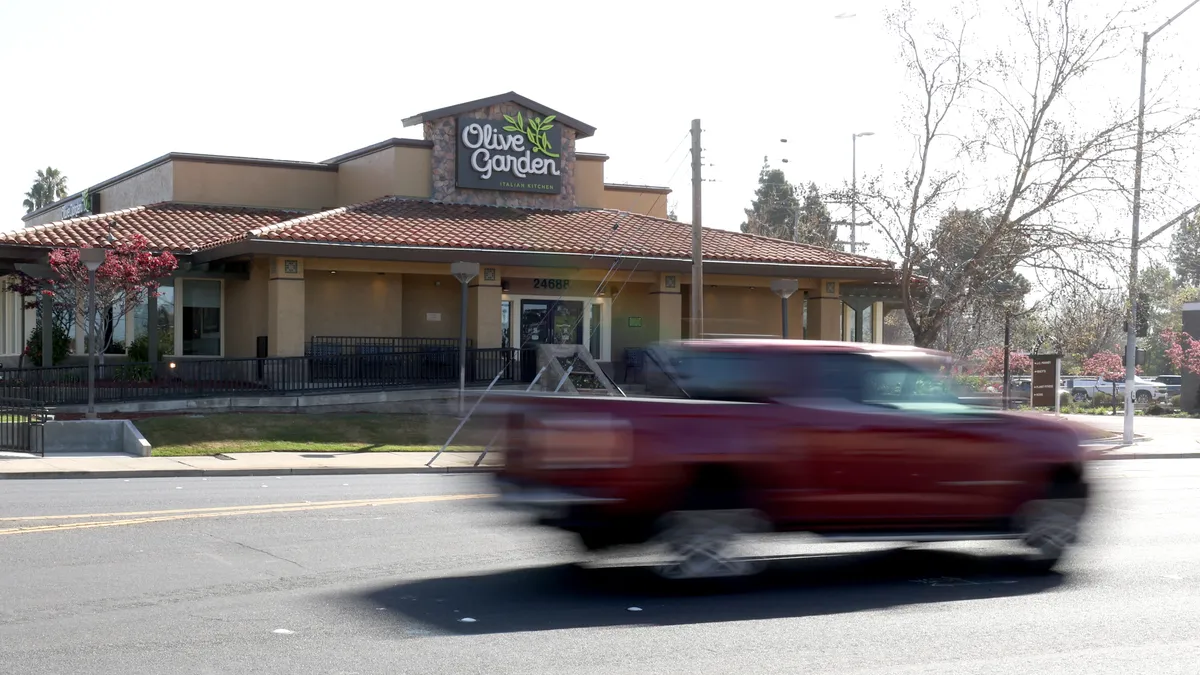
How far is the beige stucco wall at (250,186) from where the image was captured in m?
34.8

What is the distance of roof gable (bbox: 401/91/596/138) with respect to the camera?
34.3 metres

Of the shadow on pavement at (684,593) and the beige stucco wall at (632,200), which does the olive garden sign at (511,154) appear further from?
the shadow on pavement at (684,593)

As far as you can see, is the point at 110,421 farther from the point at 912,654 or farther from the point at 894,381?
the point at 912,654

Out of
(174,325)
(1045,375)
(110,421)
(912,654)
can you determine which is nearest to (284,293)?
(174,325)

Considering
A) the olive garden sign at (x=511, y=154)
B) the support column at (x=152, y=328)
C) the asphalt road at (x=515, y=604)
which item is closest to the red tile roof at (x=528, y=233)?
the olive garden sign at (x=511, y=154)

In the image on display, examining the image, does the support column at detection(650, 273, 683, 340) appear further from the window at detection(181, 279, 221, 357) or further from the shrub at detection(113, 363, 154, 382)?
the shrub at detection(113, 363, 154, 382)

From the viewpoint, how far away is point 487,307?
3112 cm

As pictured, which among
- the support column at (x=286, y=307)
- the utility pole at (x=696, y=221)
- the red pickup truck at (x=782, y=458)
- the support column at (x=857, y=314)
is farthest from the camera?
the support column at (x=857, y=314)

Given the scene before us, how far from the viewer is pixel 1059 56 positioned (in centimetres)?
3200

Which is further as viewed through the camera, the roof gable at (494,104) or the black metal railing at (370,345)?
the roof gable at (494,104)

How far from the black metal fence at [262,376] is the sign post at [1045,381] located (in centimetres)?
1250

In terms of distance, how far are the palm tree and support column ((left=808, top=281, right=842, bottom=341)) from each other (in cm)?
6353

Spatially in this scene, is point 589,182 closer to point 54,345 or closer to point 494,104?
point 494,104

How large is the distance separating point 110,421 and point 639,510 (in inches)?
656
